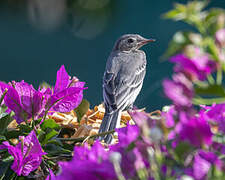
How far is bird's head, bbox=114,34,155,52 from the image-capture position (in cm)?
298

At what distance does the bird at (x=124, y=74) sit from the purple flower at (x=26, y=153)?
0.94 m

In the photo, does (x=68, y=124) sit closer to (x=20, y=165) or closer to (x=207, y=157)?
(x=20, y=165)

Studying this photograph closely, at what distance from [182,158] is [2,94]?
0.67m

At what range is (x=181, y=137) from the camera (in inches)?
18.4

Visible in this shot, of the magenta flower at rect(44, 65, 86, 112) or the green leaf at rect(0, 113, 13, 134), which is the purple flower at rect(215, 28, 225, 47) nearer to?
the magenta flower at rect(44, 65, 86, 112)

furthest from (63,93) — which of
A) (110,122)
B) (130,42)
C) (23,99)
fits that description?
(130,42)

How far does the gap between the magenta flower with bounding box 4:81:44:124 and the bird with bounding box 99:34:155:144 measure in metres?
0.91

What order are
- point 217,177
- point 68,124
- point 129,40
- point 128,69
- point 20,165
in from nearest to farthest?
point 217,177, point 20,165, point 68,124, point 128,69, point 129,40

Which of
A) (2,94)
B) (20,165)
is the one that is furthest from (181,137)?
(2,94)

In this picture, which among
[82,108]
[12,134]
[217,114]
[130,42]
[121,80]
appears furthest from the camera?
[130,42]

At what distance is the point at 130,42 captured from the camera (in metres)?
3.00

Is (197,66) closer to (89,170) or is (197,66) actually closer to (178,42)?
(178,42)

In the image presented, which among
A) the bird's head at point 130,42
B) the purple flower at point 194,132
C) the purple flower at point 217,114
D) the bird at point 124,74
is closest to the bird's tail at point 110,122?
the bird at point 124,74

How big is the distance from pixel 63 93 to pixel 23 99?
10cm
